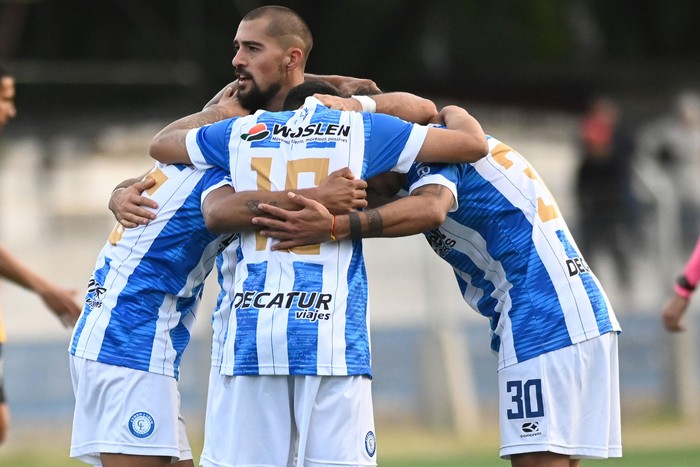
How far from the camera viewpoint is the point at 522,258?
5.62 metres

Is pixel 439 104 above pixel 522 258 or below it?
above

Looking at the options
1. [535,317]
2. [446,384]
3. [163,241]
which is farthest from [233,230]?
[446,384]

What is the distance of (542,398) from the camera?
5520mm

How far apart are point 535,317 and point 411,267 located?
7.03 m

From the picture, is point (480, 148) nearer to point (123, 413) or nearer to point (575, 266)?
point (575, 266)

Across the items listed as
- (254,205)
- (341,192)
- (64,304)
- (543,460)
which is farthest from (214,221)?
(64,304)

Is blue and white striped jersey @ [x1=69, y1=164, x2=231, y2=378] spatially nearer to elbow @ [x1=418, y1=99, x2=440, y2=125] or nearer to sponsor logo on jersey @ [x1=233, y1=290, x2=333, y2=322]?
sponsor logo on jersey @ [x1=233, y1=290, x2=333, y2=322]

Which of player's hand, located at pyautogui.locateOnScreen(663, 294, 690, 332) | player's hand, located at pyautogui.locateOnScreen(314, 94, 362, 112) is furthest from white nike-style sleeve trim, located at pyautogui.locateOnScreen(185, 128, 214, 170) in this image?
player's hand, located at pyautogui.locateOnScreen(663, 294, 690, 332)

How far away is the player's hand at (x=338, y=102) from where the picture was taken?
207 inches

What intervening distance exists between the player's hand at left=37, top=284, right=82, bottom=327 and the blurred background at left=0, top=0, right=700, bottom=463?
4.75 m

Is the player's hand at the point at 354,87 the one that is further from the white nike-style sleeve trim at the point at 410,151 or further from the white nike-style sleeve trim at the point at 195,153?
the white nike-style sleeve trim at the point at 195,153

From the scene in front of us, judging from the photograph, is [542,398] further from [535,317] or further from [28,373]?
[28,373]

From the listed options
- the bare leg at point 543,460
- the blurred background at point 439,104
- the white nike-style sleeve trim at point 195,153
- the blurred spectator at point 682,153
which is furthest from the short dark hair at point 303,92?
the blurred spectator at point 682,153

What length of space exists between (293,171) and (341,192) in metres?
0.21
